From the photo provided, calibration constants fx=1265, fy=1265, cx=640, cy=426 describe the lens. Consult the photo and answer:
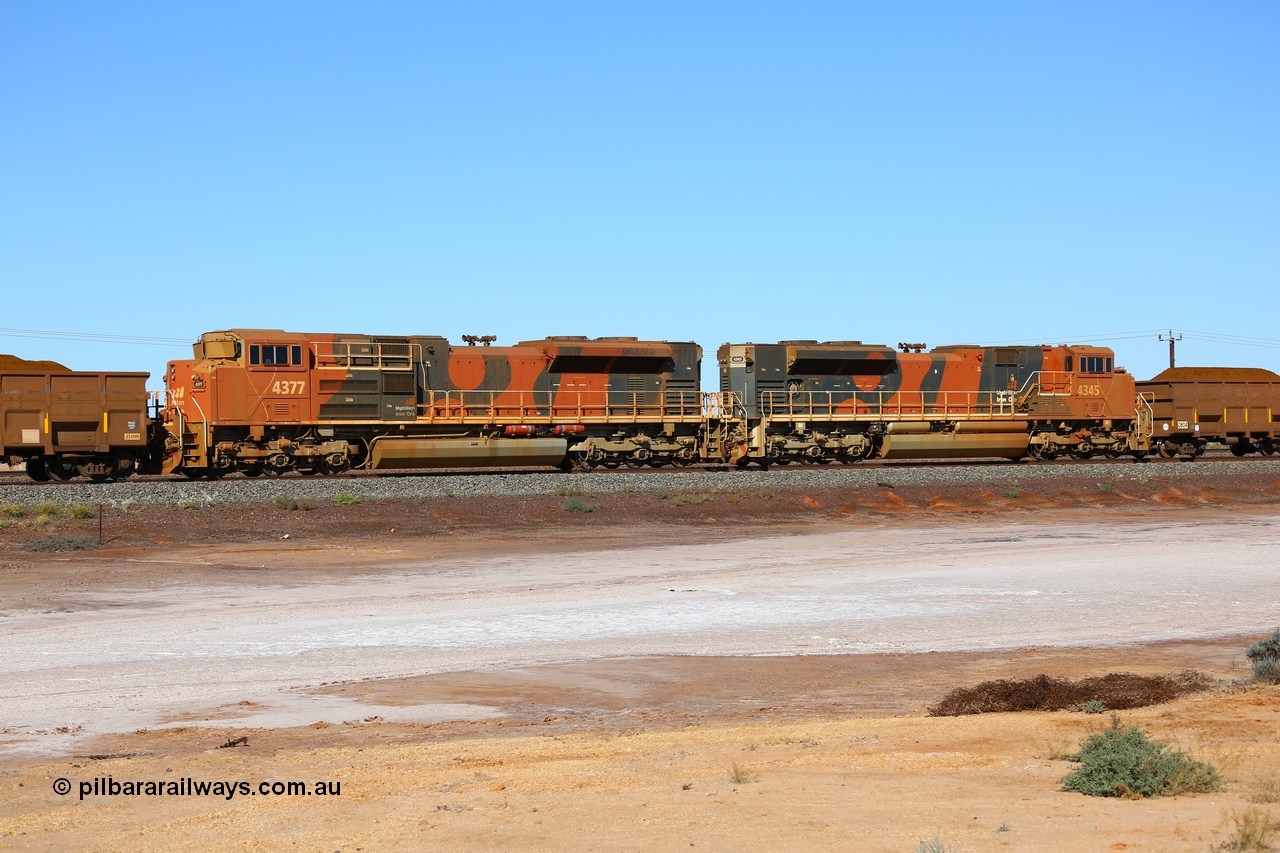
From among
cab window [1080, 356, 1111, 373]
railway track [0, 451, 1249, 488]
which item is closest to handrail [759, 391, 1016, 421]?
railway track [0, 451, 1249, 488]

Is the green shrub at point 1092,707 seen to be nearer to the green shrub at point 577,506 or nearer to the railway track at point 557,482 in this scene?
the green shrub at point 577,506

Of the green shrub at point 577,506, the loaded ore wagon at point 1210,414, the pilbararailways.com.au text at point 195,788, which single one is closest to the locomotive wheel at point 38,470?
the green shrub at point 577,506

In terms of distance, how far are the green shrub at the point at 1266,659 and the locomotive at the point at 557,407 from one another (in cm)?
2261

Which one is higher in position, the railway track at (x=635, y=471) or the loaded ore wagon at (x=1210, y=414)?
the loaded ore wagon at (x=1210, y=414)

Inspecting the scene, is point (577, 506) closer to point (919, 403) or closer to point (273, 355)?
point (273, 355)

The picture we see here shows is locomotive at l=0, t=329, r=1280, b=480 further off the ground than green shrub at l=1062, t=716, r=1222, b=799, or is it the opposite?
locomotive at l=0, t=329, r=1280, b=480

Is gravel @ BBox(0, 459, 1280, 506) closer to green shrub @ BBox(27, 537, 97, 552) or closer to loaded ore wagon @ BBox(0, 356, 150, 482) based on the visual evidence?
loaded ore wagon @ BBox(0, 356, 150, 482)

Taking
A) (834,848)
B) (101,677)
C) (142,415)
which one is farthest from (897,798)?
(142,415)

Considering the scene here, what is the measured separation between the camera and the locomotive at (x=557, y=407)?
2905 centimetres

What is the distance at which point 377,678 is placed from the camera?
37.4 ft

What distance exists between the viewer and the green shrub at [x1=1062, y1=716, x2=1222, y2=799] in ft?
22.8

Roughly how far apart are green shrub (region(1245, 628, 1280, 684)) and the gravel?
59.5ft

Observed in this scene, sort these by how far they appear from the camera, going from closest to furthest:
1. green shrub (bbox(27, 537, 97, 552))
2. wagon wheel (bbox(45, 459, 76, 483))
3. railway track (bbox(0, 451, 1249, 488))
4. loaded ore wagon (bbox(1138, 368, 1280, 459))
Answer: green shrub (bbox(27, 537, 97, 552)) → railway track (bbox(0, 451, 1249, 488)) → wagon wheel (bbox(45, 459, 76, 483)) → loaded ore wagon (bbox(1138, 368, 1280, 459))

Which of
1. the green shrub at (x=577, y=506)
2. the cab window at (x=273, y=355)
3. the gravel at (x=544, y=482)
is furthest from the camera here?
the cab window at (x=273, y=355)
